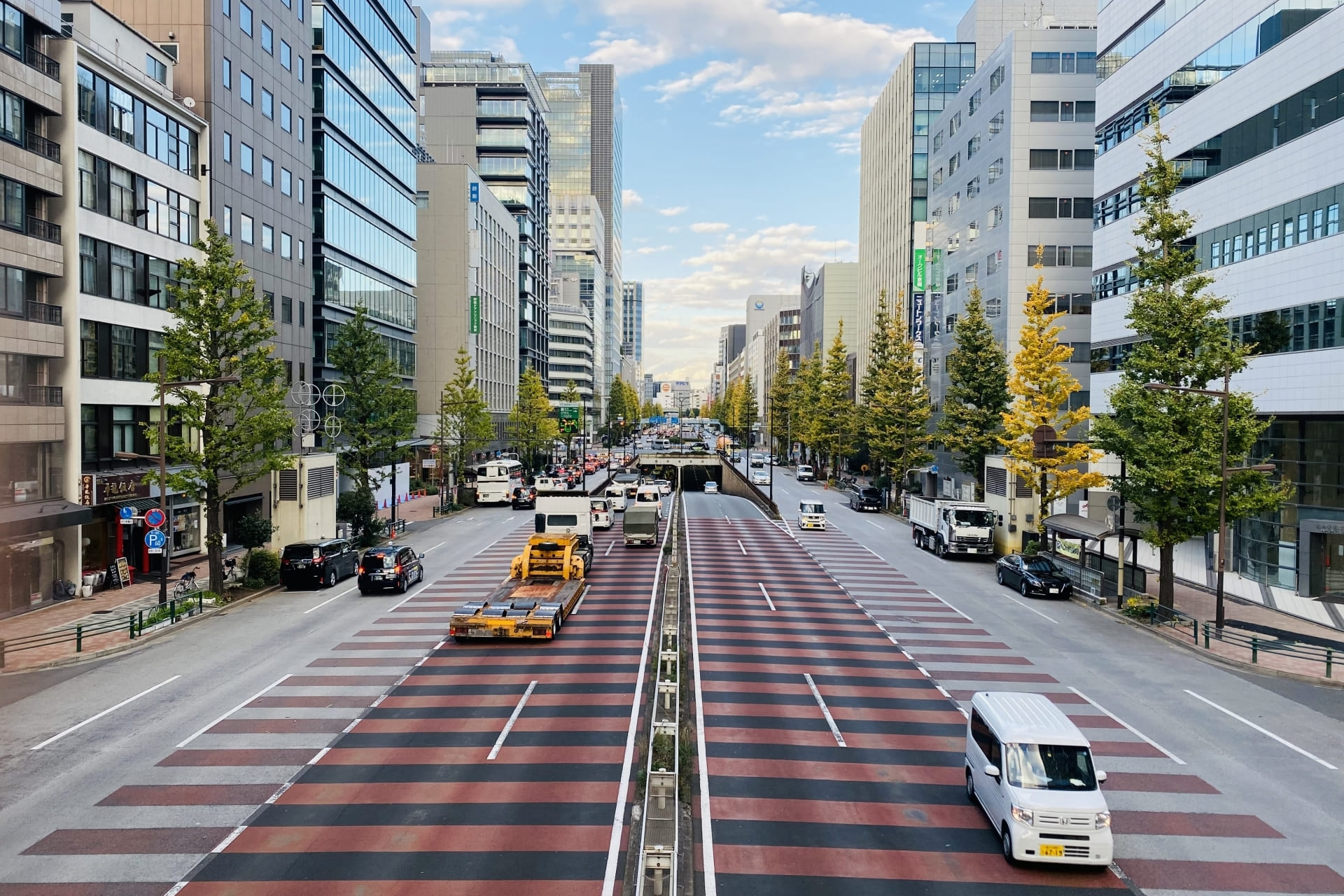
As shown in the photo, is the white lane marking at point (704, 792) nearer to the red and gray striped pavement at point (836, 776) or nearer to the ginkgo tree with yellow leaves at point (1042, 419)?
the red and gray striped pavement at point (836, 776)

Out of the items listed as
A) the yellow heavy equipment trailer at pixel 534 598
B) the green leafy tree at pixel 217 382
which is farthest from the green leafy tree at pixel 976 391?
the green leafy tree at pixel 217 382

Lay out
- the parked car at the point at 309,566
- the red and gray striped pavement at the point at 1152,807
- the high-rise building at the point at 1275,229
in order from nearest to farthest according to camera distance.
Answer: the red and gray striped pavement at the point at 1152,807 < the high-rise building at the point at 1275,229 < the parked car at the point at 309,566

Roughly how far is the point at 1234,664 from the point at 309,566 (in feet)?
112

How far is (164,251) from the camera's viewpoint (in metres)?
40.6

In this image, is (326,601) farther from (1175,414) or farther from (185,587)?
(1175,414)

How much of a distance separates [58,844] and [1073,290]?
67996 mm

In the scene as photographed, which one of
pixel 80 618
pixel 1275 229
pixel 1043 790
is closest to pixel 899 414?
pixel 1275 229

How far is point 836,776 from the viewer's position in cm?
1658

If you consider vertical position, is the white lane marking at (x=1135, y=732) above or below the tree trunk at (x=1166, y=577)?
below

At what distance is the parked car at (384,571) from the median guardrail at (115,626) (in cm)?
590

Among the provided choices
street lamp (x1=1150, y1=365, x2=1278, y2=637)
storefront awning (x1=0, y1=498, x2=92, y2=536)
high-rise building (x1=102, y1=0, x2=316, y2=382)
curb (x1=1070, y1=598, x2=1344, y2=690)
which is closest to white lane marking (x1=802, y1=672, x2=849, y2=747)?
curb (x1=1070, y1=598, x2=1344, y2=690)

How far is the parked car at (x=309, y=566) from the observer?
36781mm

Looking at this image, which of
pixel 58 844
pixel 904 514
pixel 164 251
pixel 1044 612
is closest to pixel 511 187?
pixel 904 514

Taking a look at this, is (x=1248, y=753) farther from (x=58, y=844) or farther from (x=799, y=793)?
(x=58, y=844)
